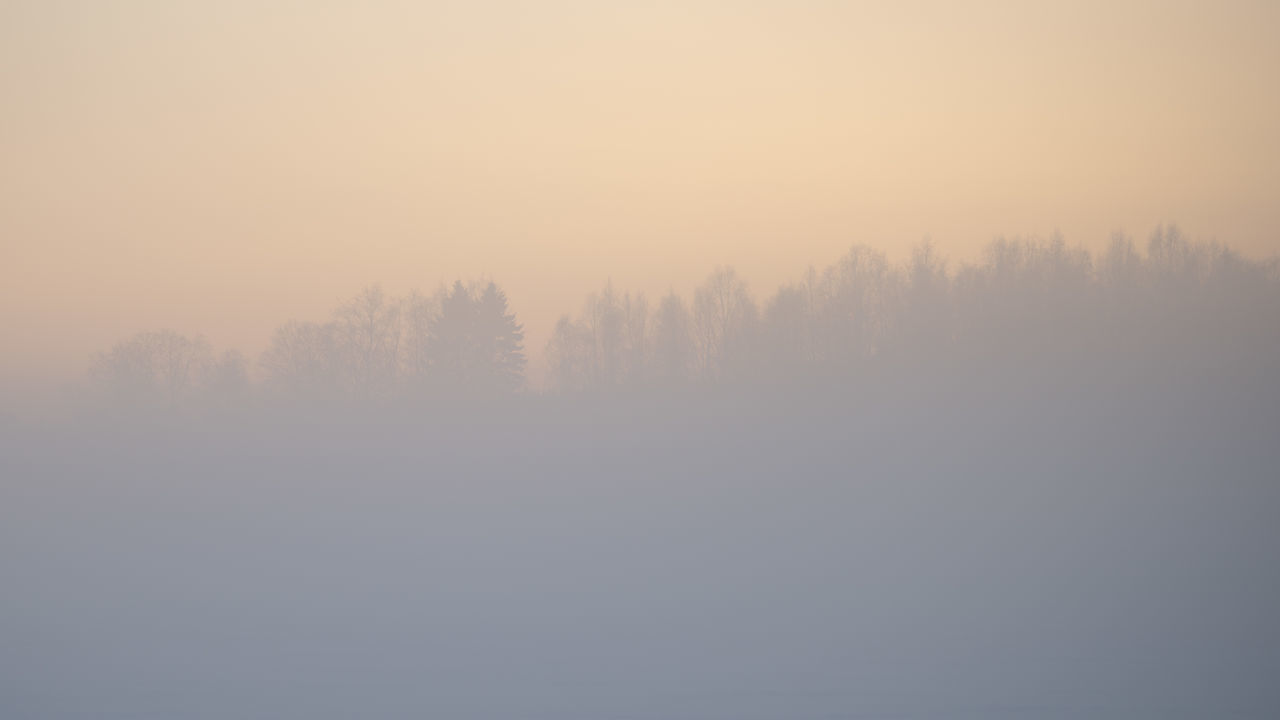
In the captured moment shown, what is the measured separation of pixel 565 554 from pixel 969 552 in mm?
9104

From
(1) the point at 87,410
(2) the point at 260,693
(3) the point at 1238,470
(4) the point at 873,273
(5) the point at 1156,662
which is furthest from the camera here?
(4) the point at 873,273

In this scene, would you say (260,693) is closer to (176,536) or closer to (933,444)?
(176,536)

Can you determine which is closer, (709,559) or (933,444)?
(709,559)

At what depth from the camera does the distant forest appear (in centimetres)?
4166

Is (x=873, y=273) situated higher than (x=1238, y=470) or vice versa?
(x=873, y=273)

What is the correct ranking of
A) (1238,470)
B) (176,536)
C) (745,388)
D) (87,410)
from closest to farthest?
(176,536) < (1238,470) < (87,410) < (745,388)

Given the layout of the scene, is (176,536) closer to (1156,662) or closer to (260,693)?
(260,693)

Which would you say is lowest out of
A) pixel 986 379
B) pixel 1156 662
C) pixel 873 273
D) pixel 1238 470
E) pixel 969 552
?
pixel 1156 662

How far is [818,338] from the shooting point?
62531 mm

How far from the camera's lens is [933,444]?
26.5 meters

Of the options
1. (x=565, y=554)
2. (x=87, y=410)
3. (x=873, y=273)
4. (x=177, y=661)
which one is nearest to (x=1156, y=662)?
(x=565, y=554)

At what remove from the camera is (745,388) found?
4094 cm

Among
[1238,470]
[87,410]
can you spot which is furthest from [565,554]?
[87,410]

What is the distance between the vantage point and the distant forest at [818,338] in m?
41.7
